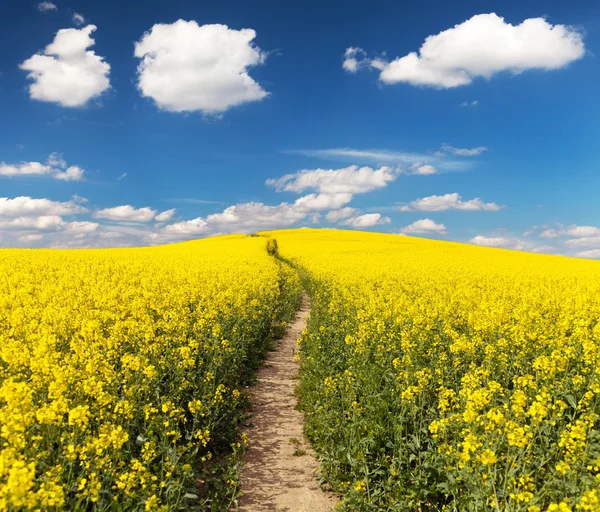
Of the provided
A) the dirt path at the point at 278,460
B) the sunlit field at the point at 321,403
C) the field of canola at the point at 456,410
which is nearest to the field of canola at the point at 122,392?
the sunlit field at the point at 321,403

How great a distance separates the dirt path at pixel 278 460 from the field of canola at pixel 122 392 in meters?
0.40

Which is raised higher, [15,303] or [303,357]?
[15,303]

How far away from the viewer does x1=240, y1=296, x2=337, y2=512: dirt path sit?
5.82 meters

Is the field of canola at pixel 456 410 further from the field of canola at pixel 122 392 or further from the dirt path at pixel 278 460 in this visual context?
the field of canola at pixel 122 392

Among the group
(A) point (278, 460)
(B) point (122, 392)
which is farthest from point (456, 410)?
(B) point (122, 392)

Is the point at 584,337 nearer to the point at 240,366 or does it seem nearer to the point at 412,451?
the point at 412,451

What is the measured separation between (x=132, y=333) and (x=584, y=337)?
9404 mm

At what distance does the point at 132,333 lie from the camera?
340 inches

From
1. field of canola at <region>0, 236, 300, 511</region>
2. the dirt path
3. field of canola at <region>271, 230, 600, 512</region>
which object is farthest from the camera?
the dirt path

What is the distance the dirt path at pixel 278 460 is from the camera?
19.1ft

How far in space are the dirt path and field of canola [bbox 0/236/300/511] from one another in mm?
398

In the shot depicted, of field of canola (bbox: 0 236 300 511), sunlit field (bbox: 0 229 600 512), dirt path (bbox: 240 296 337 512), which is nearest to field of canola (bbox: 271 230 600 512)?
sunlit field (bbox: 0 229 600 512)

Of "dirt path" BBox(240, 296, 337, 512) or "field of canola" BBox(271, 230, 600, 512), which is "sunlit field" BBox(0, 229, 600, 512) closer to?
"field of canola" BBox(271, 230, 600, 512)

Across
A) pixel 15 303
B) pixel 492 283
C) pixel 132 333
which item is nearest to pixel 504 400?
pixel 132 333
